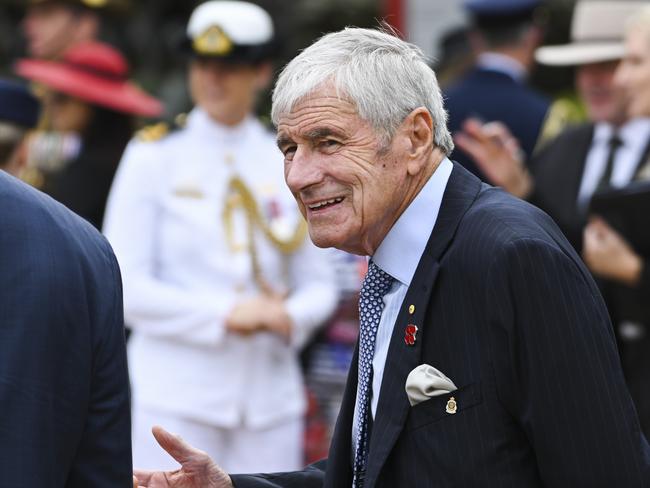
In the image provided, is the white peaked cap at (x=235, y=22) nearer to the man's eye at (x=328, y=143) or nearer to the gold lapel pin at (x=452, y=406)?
the man's eye at (x=328, y=143)

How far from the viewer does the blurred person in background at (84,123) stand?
6.49 m

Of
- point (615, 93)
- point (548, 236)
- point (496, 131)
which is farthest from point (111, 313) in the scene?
point (615, 93)

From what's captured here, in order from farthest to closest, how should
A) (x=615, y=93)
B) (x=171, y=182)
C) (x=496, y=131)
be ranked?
(x=615, y=93) → (x=171, y=182) → (x=496, y=131)

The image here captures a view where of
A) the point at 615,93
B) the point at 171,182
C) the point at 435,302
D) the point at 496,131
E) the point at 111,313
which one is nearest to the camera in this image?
the point at 111,313

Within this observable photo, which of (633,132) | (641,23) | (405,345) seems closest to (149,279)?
(633,132)

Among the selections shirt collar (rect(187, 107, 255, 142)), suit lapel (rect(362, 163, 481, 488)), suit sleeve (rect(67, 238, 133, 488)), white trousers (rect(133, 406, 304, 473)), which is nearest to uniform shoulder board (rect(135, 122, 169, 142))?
shirt collar (rect(187, 107, 255, 142))

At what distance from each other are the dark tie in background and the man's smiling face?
2.89 meters

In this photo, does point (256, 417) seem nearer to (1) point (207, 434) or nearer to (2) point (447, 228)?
(1) point (207, 434)

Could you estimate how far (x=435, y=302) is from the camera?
2932mm

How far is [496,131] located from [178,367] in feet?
5.27

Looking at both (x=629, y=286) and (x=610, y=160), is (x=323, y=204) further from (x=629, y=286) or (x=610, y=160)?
(x=610, y=160)

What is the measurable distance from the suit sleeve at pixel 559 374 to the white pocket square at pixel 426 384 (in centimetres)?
12

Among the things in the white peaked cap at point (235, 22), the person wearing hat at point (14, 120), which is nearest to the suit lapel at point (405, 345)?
the person wearing hat at point (14, 120)

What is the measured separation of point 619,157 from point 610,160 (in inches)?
1.7
